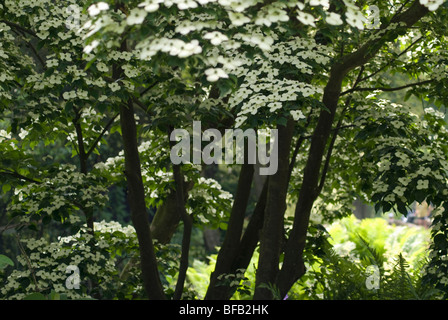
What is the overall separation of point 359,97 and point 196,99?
4.74 ft

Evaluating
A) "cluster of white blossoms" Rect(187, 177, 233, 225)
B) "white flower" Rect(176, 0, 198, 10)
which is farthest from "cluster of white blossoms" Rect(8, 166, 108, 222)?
"white flower" Rect(176, 0, 198, 10)

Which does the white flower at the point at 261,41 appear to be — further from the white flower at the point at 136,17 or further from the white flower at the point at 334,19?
the white flower at the point at 136,17

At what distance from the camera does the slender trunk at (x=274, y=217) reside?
4191 mm

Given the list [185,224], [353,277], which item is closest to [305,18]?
[353,277]

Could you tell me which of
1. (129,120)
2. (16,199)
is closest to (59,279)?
(16,199)

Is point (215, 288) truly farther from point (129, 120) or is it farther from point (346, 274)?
point (129, 120)

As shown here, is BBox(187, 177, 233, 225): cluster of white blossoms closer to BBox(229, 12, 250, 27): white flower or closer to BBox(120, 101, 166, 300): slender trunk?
BBox(120, 101, 166, 300): slender trunk

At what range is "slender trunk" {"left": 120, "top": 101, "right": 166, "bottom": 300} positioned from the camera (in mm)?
4246

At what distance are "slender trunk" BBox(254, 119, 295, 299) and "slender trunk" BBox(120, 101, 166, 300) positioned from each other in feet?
2.79

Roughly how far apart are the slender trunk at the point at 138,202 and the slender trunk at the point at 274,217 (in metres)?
0.85

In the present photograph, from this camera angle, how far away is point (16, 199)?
450cm

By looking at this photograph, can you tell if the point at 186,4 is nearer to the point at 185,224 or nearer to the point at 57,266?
the point at 57,266

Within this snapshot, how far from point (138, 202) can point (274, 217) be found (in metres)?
1.07

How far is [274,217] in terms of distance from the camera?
13.9 ft
